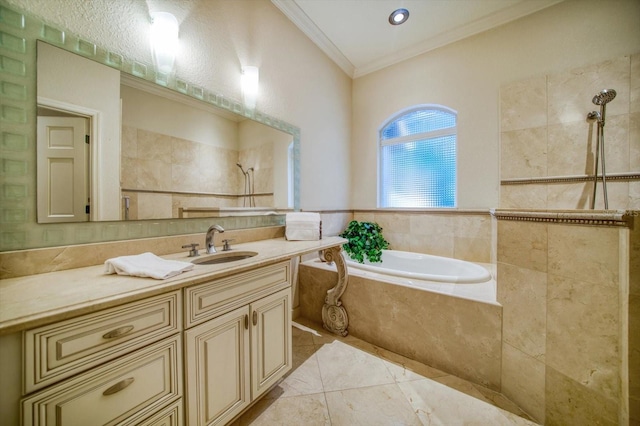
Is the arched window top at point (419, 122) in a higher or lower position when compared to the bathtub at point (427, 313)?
higher

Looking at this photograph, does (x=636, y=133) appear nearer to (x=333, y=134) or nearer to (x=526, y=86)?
(x=526, y=86)

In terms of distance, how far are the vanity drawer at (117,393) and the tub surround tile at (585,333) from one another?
1.71m

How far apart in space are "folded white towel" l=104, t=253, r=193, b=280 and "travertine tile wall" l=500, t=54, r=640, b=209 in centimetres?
271

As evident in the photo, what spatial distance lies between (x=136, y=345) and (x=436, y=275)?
6.60 ft

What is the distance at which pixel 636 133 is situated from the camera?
171 centimetres

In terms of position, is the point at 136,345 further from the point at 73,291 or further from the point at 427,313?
the point at 427,313

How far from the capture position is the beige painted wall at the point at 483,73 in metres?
1.84

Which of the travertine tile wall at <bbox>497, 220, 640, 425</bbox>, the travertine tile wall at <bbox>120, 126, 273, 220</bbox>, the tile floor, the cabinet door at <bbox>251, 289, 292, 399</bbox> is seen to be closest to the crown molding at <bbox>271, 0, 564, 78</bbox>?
the travertine tile wall at <bbox>120, 126, 273, 220</bbox>

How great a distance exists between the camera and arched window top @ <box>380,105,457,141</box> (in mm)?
2576

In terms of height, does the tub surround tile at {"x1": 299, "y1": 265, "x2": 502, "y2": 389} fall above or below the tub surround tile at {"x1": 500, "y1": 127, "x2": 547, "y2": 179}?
below

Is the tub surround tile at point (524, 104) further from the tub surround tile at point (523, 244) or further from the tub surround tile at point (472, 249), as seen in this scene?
the tub surround tile at point (523, 244)

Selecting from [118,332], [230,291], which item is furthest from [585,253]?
[118,332]

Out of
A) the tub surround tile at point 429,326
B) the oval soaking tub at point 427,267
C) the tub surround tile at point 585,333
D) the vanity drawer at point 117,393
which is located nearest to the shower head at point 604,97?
the oval soaking tub at point 427,267

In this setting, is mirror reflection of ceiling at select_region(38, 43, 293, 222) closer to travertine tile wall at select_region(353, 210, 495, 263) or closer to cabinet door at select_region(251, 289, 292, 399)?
cabinet door at select_region(251, 289, 292, 399)
